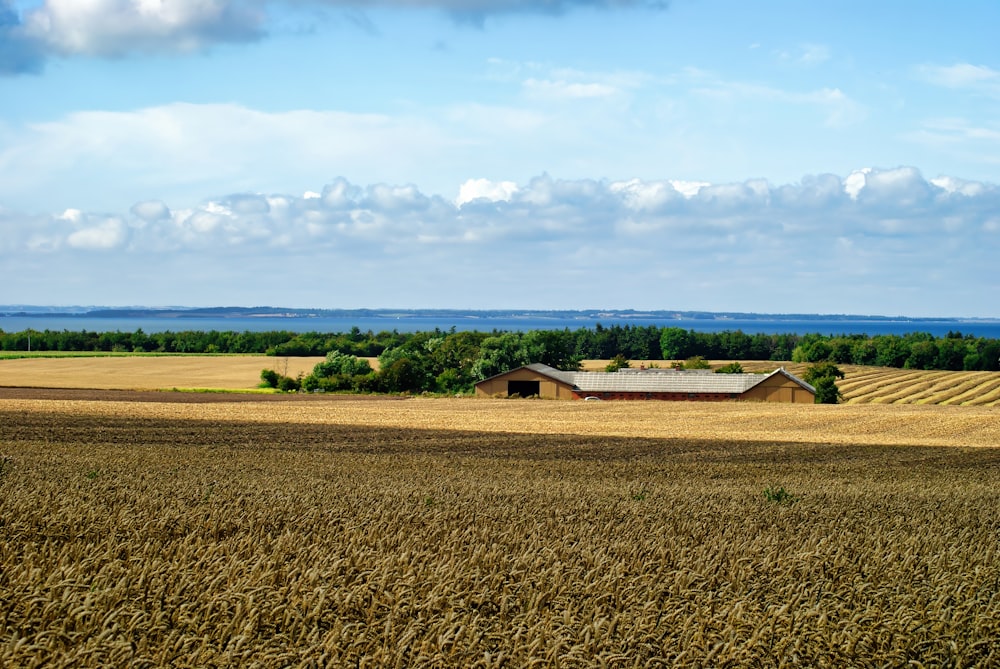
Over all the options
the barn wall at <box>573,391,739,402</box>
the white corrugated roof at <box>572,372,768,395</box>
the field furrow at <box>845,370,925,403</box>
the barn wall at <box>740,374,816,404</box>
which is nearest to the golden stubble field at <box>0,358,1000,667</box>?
the barn wall at <box>573,391,739,402</box>

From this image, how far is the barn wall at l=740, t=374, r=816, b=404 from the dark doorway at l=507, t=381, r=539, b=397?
1778 cm

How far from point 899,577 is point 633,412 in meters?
51.5

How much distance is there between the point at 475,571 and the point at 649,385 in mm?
73562

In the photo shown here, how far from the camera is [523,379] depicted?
84.1m

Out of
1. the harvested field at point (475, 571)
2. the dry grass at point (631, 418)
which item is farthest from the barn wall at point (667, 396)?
the harvested field at point (475, 571)

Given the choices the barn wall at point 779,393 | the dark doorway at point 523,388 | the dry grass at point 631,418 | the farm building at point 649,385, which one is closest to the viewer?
the dry grass at point 631,418

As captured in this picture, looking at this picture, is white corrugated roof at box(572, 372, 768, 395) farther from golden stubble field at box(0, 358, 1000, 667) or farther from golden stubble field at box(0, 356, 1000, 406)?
golden stubble field at box(0, 358, 1000, 667)

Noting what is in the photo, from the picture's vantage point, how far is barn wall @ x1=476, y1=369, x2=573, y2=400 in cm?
8238

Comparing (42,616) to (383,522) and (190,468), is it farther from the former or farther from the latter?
(190,468)

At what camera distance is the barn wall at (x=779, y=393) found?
256 feet

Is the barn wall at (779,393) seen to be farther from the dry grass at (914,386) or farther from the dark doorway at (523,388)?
the dark doorway at (523,388)

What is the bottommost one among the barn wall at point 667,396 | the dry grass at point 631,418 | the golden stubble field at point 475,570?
the barn wall at point 667,396

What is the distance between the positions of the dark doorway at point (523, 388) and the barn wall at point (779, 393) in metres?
17.8

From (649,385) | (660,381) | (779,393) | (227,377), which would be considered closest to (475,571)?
(779,393)
